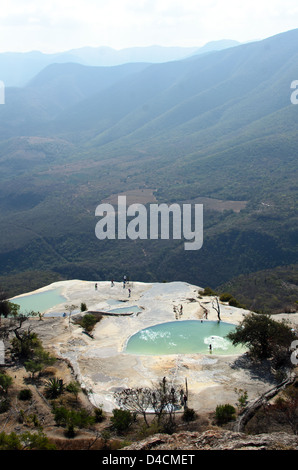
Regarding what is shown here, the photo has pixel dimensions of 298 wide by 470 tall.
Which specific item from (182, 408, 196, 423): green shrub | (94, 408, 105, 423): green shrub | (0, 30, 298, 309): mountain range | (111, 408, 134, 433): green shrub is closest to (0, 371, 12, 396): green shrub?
(94, 408, 105, 423): green shrub

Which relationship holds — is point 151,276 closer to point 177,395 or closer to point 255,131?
point 177,395

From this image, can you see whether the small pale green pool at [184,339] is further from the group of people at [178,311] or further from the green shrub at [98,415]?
the green shrub at [98,415]

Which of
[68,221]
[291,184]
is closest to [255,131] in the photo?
[291,184]

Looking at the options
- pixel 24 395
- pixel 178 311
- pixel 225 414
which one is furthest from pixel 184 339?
pixel 24 395

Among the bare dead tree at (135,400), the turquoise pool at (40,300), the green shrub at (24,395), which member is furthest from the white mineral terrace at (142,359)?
the green shrub at (24,395)

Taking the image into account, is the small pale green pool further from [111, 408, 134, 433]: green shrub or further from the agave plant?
[111, 408, 134, 433]: green shrub

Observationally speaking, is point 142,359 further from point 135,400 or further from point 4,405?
point 4,405

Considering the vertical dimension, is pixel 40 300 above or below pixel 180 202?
below
